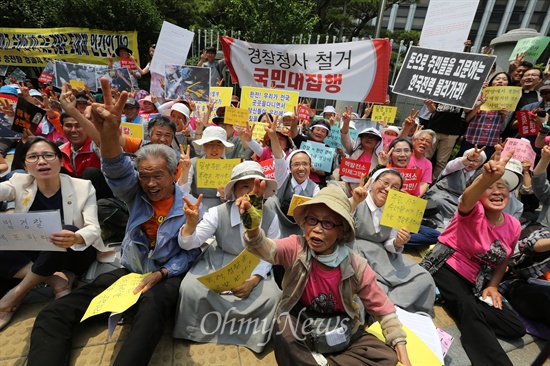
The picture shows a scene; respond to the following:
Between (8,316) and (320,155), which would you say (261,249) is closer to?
(8,316)

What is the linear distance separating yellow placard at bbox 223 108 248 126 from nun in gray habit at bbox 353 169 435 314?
8.58 feet

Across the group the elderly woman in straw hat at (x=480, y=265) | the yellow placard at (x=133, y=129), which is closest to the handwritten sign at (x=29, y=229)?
the yellow placard at (x=133, y=129)

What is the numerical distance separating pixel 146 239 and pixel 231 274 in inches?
35.4

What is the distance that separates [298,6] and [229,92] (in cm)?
708

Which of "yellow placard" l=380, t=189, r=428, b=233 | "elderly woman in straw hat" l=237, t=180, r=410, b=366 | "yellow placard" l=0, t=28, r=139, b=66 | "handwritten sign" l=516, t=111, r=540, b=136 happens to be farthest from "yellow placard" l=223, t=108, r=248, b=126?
"yellow placard" l=0, t=28, r=139, b=66

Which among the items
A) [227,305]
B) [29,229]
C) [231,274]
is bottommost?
[227,305]

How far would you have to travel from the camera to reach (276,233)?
2697mm

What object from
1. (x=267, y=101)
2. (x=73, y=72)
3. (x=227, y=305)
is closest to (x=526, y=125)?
(x=267, y=101)

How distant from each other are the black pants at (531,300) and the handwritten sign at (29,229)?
4393 millimetres

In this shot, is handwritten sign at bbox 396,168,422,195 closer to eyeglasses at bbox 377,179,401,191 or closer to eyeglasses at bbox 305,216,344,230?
eyeglasses at bbox 377,179,401,191

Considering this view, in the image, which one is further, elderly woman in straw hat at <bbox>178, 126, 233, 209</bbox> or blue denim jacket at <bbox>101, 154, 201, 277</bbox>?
elderly woman in straw hat at <bbox>178, 126, 233, 209</bbox>

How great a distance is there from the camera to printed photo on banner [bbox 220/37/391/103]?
5.41 metres

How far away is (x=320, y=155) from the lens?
4445 mm

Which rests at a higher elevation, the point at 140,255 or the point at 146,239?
the point at 146,239
